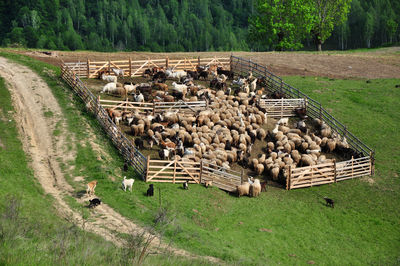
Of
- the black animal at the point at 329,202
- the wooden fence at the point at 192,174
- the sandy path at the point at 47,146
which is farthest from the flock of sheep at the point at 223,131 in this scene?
the sandy path at the point at 47,146

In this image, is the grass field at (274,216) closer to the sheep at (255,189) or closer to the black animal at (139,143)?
the sheep at (255,189)

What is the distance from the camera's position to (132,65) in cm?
4500

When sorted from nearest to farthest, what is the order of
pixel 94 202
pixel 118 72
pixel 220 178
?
pixel 94 202, pixel 220 178, pixel 118 72

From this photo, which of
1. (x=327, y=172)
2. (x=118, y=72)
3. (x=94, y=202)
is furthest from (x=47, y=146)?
(x=327, y=172)

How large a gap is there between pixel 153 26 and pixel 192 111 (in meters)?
128

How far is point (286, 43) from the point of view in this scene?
70.9m

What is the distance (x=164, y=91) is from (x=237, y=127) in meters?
7.67

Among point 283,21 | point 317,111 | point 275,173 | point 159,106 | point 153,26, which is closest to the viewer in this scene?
point 275,173

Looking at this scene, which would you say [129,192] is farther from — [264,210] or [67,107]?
[67,107]

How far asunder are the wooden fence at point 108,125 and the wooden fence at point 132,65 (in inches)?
51.4

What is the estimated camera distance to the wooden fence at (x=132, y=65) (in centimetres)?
4156

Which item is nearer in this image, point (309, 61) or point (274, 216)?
point (274, 216)


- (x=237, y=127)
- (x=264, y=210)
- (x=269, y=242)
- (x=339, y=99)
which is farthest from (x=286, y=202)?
(x=339, y=99)

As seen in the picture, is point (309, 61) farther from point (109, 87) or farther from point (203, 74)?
point (109, 87)
